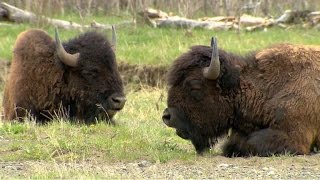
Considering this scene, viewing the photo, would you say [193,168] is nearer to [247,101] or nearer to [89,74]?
[247,101]

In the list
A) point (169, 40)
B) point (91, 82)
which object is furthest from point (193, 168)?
point (169, 40)

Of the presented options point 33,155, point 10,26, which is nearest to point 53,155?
point 33,155

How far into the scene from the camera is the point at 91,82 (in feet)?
40.6

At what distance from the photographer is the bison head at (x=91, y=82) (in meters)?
12.4

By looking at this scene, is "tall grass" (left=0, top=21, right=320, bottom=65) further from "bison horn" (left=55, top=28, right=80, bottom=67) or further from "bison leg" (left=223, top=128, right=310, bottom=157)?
"bison leg" (left=223, top=128, right=310, bottom=157)

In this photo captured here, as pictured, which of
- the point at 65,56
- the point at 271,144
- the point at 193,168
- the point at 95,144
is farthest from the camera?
the point at 65,56

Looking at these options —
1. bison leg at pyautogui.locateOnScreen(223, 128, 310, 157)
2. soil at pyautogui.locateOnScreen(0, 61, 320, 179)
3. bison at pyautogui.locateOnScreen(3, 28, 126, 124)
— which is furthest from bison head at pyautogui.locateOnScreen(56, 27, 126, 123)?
bison leg at pyautogui.locateOnScreen(223, 128, 310, 157)

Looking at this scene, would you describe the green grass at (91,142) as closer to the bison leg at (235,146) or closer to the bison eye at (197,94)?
the bison leg at (235,146)

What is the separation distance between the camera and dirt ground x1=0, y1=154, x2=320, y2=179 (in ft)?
28.7

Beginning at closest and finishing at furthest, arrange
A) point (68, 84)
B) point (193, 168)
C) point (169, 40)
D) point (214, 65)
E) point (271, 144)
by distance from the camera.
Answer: point (193, 168), point (271, 144), point (214, 65), point (68, 84), point (169, 40)

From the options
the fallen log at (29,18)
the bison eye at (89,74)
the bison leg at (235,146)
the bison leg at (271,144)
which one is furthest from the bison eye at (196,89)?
the fallen log at (29,18)

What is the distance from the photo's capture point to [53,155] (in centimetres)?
1008

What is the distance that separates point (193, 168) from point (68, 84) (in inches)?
146

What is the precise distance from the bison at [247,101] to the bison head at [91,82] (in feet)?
6.94
